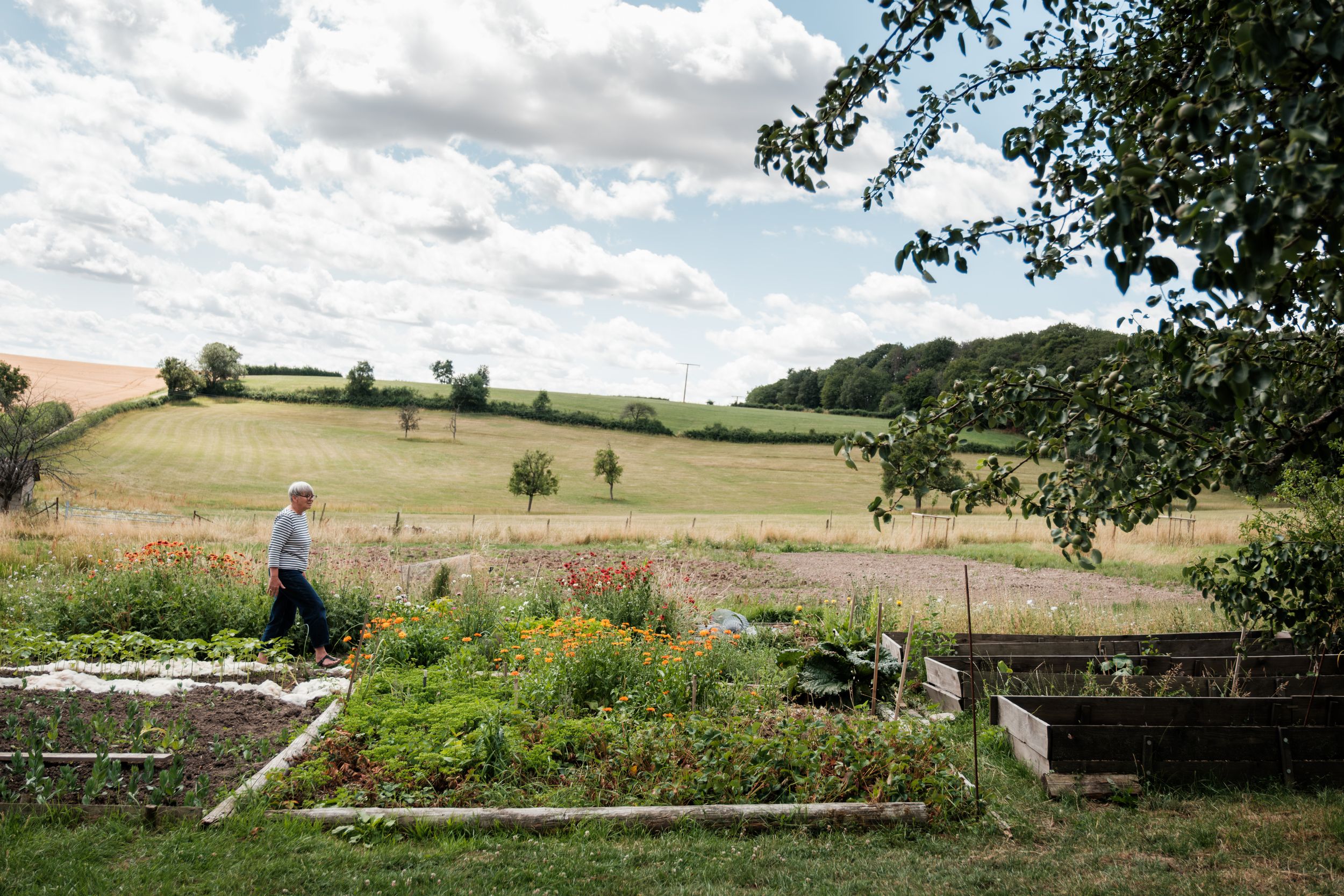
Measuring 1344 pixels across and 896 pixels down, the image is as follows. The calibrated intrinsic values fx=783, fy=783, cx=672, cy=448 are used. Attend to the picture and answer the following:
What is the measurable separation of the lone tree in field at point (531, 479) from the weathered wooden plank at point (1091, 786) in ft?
134

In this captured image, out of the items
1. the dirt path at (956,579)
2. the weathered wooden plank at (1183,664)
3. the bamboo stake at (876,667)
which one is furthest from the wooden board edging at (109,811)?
the dirt path at (956,579)

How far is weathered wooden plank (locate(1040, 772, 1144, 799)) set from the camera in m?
4.92

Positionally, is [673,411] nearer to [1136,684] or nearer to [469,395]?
[469,395]

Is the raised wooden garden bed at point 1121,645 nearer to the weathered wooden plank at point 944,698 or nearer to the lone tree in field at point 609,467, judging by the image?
the weathered wooden plank at point 944,698

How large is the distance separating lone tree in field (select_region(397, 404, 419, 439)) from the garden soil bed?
60647mm

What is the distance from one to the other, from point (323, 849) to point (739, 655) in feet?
14.6

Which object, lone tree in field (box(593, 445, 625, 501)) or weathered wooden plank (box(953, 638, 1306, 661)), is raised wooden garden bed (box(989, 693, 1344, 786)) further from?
lone tree in field (box(593, 445, 625, 501))

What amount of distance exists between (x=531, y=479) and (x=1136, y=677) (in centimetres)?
4034

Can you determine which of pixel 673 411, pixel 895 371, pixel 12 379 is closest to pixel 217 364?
pixel 12 379

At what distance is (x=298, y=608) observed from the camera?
7922 millimetres

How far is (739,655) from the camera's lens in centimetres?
773

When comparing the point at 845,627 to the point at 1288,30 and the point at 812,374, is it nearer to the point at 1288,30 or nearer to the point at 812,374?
the point at 1288,30

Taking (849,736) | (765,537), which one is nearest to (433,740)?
(849,736)

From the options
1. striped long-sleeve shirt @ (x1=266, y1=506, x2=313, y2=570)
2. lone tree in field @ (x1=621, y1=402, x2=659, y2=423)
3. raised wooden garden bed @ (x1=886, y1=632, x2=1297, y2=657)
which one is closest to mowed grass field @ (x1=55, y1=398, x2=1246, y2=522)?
lone tree in field @ (x1=621, y1=402, x2=659, y2=423)
